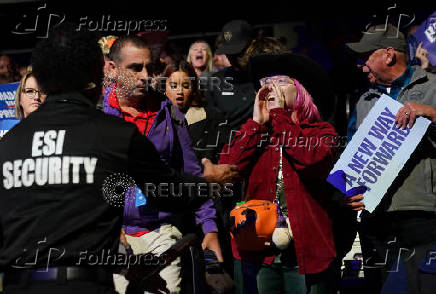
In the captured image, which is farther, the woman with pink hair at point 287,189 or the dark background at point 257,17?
the dark background at point 257,17

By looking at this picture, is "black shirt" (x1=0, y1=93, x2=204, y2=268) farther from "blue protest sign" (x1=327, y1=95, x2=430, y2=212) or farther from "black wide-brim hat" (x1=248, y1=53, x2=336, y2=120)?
"black wide-brim hat" (x1=248, y1=53, x2=336, y2=120)

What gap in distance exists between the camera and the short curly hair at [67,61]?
3945mm

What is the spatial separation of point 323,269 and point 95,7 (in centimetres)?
731

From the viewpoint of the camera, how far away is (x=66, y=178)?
3799 millimetres

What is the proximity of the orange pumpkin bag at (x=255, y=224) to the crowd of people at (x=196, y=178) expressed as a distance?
1 cm

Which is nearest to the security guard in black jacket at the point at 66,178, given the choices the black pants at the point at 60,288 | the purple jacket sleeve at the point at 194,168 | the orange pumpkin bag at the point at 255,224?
the black pants at the point at 60,288

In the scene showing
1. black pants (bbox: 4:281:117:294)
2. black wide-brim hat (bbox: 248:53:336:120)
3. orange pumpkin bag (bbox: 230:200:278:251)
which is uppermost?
black wide-brim hat (bbox: 248:53:336:120)

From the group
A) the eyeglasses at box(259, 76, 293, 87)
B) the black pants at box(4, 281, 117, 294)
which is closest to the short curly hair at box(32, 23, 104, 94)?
the black pants at box(4, 281, 117, 294)

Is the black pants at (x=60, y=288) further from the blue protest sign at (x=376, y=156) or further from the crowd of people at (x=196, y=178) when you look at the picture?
the blue protest sign at (x=376, y=156)

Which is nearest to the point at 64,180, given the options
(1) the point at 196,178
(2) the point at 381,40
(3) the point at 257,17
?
(1) the point at 196,178

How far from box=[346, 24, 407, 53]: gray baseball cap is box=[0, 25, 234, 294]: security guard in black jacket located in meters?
3.04

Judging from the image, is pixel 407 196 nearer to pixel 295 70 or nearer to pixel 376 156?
pixel 376 156

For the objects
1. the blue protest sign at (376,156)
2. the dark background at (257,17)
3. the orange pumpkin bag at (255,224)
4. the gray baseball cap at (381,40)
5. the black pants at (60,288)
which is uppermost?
the dark background at (257,17)

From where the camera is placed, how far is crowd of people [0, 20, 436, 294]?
12.5ft
